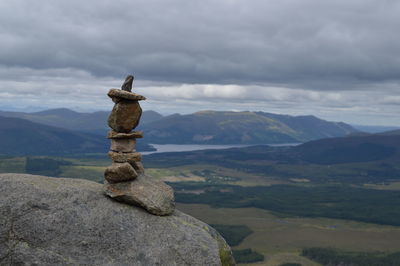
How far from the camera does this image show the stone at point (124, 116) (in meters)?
34.9

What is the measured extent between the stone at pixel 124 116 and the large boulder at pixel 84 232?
5.57 meters

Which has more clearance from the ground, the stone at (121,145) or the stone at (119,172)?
the stone at (121,145)

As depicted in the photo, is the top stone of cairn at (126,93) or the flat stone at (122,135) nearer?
the top stone of cairn at (126,93)

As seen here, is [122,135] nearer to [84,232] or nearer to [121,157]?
[121,157]

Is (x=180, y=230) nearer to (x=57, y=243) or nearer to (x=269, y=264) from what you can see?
(x=57, y=243)

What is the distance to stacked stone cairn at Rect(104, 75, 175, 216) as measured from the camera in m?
33.7

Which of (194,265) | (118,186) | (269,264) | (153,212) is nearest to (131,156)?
(118,186)

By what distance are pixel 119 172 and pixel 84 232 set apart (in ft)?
18.8

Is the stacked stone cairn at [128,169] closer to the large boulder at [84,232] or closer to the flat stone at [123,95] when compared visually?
the flat stone at [123,95]

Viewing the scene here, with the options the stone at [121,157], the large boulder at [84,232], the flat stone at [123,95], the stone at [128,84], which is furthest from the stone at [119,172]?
the stone at [128,84]

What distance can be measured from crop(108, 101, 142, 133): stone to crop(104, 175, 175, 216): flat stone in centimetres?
456

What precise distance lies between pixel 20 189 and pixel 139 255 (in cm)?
1007

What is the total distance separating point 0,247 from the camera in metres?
28.6

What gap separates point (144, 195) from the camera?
3394cm
